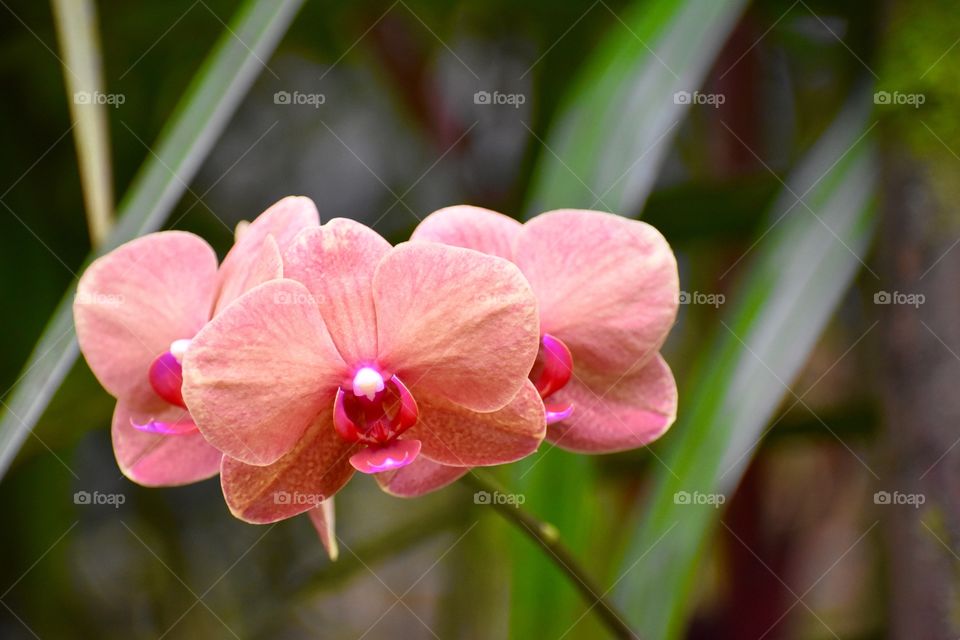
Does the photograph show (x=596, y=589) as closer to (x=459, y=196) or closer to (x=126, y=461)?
(x=126, y=461)

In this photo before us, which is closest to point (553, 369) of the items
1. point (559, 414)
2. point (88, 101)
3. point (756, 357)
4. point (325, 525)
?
point (559, 414)

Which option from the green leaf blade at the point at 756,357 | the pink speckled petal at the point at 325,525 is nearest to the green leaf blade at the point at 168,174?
the pink speckled petal at the point at 325,525

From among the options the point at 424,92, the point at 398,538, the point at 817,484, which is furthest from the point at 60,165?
the point at 817,484

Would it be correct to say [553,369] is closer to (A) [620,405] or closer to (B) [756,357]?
(A) [620,405]

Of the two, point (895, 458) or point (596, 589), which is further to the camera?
point (895, 458)

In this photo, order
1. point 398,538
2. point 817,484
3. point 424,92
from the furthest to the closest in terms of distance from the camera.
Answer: point 817,484, point 424,92, point 398,538

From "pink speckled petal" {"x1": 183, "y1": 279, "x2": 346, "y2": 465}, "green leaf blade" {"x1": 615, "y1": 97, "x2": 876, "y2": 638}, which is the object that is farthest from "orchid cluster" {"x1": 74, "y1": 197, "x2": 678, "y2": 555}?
"green leaf blade" {"x1": 615, "y1": 97, "x2": 876, "y2": 638}

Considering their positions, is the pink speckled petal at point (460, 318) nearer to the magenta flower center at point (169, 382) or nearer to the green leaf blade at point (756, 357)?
the magenta flower center at point (169, 382)
